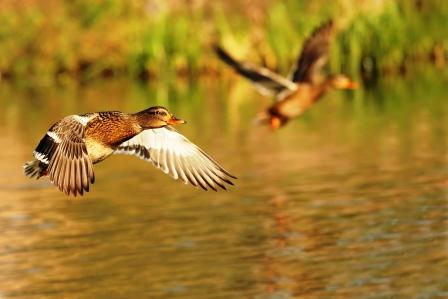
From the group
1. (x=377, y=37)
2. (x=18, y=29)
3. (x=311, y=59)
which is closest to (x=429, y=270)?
(x=311, y=59)

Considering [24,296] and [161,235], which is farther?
[161,235]

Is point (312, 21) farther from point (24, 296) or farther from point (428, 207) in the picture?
point (24, 296)

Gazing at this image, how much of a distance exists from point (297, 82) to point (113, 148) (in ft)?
21.2

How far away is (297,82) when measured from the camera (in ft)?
61.1

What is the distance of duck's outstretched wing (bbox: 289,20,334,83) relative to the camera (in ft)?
61.4

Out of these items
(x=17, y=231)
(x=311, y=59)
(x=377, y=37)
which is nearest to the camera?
(x=17, y=231)

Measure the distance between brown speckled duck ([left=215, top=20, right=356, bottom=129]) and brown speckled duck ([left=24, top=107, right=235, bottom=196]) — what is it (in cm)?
492

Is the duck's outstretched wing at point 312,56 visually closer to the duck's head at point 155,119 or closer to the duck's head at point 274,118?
the duck's head at point 274,118

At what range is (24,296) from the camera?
1257 cm

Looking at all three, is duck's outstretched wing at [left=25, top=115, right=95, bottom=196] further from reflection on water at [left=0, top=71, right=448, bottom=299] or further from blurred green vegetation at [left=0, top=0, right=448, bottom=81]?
blurred green vegetation at [left=0, top=0, right=448, bottom=81]

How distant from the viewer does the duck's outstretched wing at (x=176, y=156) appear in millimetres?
12594

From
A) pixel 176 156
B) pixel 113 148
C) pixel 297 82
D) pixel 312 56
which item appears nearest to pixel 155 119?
pixel 113 148

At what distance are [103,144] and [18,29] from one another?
27.3 meters

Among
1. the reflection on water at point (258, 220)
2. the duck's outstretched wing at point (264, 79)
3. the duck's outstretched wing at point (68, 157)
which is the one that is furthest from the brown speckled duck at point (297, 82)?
the duck's outstretched wing at point (68, 157)
